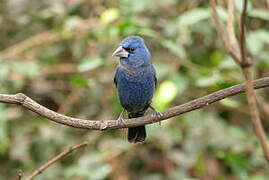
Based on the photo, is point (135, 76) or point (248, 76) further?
point (135, 76)

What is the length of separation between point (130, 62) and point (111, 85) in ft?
4.21

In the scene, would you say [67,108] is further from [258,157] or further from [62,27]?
[258,157]

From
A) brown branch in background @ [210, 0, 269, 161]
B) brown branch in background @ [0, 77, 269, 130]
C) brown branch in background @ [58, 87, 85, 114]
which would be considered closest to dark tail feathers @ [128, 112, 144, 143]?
brown branch in background @ [0, 77, 269, 130]

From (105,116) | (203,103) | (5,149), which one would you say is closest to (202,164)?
(105,116)

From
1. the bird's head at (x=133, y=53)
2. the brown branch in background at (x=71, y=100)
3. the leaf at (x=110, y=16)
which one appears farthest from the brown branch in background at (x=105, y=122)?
the brown branch in background at (x=71, y=100)

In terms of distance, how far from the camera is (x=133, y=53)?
379 cm

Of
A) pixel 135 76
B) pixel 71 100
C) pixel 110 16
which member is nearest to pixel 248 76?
pixel 135 76

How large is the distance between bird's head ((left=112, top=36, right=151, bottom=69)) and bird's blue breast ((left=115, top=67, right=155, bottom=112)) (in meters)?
0.05

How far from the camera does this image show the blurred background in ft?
14.2

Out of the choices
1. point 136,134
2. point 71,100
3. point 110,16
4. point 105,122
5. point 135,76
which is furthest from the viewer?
point 71,100

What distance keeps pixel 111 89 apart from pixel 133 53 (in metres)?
1.34

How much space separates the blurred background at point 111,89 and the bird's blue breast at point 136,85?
18 centimetres

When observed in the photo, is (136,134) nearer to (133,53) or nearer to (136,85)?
(136,85)

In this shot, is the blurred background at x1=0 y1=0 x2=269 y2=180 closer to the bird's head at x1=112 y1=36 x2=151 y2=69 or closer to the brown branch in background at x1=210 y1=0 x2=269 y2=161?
the bird's head at x1=112 y1=36 x2=151 y2=69
